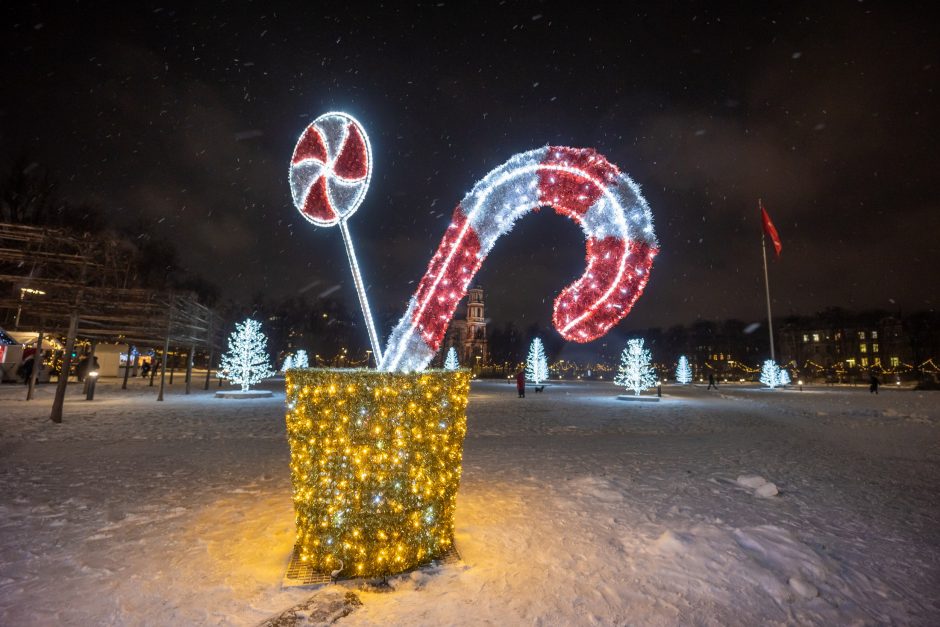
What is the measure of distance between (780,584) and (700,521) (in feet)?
4.50

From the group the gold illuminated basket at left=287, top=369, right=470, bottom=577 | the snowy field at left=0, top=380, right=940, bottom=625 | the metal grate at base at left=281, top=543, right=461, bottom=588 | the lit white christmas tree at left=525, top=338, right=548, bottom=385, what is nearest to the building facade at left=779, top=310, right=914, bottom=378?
the lit white christmas tree at left=525, top=338, right=548, bottom=385

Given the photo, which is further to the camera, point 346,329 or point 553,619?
point 346,329

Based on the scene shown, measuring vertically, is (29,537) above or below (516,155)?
below

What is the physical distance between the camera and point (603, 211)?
341cm

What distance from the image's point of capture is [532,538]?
14.5 ft

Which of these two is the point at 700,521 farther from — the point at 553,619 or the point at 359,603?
the point at 359,603

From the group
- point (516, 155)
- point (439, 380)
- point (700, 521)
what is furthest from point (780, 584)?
point (516, 155)

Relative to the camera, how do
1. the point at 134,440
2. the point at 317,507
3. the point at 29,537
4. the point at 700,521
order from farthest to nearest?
the point at 134,440, the point at 700,521, the point at 29,537, the point at 317,507

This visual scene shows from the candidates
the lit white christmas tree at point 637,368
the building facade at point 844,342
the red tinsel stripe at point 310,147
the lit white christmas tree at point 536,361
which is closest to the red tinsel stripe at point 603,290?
the red tinsel stripe at point 310,147

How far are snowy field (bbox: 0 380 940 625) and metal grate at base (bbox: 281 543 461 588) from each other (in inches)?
3.5

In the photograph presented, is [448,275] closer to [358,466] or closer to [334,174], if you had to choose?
[334,174]

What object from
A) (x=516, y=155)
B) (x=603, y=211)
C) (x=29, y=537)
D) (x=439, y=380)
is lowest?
(x=29, y=537)

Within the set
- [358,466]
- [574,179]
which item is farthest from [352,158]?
[358,466]

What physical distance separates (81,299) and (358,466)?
1356 centimetres
